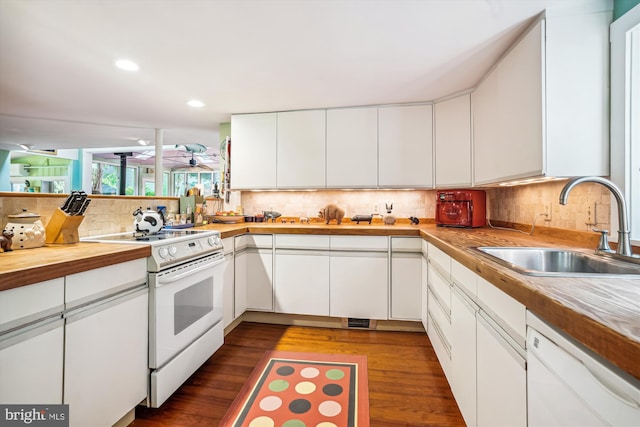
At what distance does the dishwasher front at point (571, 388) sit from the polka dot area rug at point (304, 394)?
3.34ft

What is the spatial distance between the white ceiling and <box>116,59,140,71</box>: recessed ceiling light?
0.06m

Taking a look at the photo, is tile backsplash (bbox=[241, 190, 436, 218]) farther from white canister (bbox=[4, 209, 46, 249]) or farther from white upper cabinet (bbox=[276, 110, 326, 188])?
white canister (bbox=[4, 209, 46, 249])

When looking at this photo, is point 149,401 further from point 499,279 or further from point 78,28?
point 78,28

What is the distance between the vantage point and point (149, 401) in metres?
1.56

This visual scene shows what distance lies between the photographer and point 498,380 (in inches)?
41.5

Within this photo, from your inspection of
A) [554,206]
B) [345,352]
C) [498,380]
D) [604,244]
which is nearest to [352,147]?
[554,206]

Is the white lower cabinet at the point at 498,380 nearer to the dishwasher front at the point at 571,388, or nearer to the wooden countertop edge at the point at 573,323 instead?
the dishwasher front at the point at 571,388

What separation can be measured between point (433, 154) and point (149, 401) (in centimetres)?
288

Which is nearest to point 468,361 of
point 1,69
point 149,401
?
point 149,401

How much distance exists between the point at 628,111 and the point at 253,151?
287 centimetres

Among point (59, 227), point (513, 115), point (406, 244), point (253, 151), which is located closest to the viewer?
point (59, 227)

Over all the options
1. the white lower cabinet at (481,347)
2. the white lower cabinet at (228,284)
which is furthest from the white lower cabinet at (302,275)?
the white lower cabinet at (481,347)

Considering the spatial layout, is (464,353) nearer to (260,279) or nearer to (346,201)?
(260,279)

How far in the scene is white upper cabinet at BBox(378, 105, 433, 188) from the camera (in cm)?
284
